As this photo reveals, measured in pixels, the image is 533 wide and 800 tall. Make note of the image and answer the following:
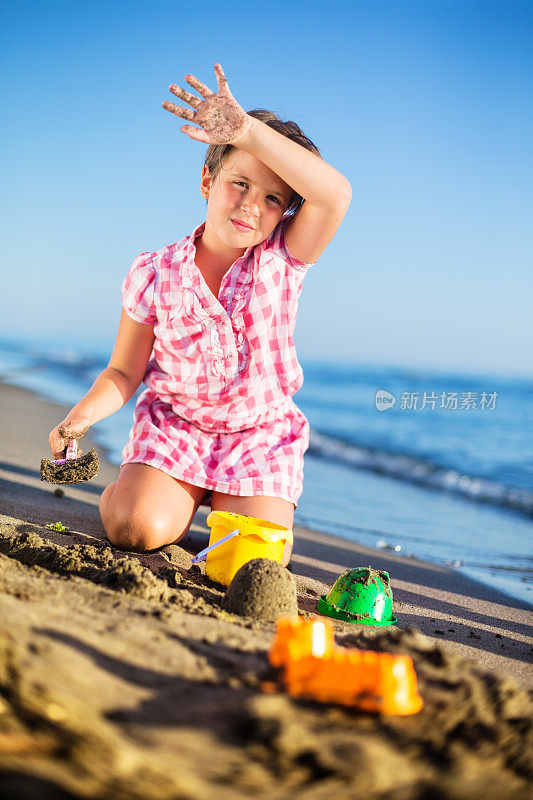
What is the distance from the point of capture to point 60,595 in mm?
1778

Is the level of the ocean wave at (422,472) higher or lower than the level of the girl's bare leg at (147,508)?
higher

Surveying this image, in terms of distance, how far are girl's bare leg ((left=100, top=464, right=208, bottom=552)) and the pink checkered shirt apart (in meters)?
0.34

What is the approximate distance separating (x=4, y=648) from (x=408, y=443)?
9785mm

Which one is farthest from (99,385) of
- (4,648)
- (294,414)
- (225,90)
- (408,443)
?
(408,443)

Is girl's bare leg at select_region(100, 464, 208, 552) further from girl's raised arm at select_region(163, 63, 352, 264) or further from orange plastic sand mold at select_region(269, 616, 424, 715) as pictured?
orange plastic sand mold at select_region(269, 616, 424, 715)

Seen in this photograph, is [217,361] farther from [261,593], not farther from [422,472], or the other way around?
[422,472]

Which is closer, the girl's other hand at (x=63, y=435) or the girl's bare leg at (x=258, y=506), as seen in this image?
the girl's other hand at (x=63, y=435)

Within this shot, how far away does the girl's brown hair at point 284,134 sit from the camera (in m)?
2.99

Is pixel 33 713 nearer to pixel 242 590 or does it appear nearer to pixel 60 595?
pixel 60 595

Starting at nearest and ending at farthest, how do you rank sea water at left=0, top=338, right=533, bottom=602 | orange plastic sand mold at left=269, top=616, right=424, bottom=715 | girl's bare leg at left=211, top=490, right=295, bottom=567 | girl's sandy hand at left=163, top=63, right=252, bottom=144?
orange plastic sand mold at left=269, top=616, right=424, bottom=715 < girl's sandy hand at left=163, top=63, right=252, bottom=144 < girl's bare leg at left=211, top=490, right=295, bottom=567 < sea water at left=0, top=338, right=533, bottom=602

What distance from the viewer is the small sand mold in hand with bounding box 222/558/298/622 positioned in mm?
2117

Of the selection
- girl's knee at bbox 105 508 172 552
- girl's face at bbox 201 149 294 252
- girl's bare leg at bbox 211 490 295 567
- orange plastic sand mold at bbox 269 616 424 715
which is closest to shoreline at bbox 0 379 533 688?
girl's knee at bbox 105 508 172 552

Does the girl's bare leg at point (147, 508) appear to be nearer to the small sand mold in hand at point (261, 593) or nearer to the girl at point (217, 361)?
the girl at point (217, 361)

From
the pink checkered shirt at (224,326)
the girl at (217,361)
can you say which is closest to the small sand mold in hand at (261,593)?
the girl at (217,361)
